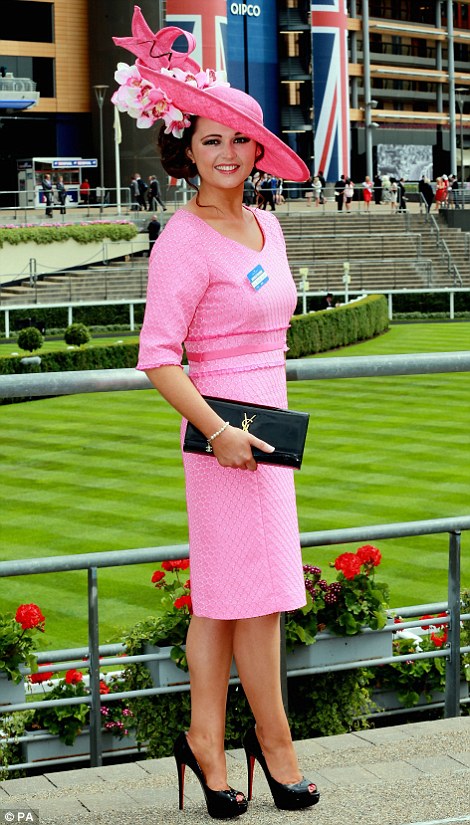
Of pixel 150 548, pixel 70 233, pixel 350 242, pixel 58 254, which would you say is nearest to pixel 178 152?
pixel 150 548

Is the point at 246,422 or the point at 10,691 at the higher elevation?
the point at 246,422

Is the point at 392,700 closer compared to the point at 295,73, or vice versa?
the point at 392,700

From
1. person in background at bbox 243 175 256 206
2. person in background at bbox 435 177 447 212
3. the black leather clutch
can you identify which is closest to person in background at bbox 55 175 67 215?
person in background at bbox 243 175 256 206

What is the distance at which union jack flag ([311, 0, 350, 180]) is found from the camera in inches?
2960

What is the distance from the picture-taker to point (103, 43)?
63469mm

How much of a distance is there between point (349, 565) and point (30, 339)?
79.0 feet

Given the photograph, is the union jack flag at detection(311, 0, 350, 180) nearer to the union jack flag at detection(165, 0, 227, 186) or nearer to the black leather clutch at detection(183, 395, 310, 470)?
the union jack flag at detection(165, 0, 227, 186)

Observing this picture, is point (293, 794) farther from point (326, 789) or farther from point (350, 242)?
point (350, 242)

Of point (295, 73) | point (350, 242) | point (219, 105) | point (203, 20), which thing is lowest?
point (350, 242)

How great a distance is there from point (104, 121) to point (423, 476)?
50.1 m

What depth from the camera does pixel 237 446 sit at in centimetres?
321

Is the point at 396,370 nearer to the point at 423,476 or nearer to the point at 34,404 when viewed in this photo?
the point at 423,476

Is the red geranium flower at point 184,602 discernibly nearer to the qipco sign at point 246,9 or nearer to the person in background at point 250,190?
the person in background at point 250,190

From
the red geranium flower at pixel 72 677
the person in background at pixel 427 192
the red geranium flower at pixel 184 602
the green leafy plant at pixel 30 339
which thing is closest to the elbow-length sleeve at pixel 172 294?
the red geranium flower at pixel 184 602
